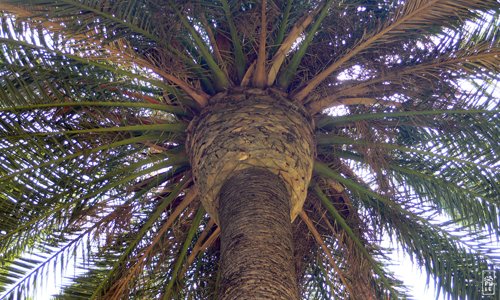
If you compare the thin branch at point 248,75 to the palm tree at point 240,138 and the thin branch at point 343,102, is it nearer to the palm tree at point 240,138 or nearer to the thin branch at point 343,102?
the palm tree at point 240,138

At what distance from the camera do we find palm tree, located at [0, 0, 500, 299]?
236 inches

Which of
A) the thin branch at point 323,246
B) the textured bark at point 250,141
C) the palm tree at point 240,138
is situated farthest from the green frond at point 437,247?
the textured bark at point 250,141

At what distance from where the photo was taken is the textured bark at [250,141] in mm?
5805

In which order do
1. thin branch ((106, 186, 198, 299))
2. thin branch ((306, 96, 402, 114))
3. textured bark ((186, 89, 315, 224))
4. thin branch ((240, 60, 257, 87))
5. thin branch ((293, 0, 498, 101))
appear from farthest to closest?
thin branch ((106, 186, 198, 299))
thin branch ((306, 96, 402, 114))
thin branch ((240, 60, 257, 87))
thin branch ((293, 0, 498, 101))
textured bark ((186, 89, 315, 224))

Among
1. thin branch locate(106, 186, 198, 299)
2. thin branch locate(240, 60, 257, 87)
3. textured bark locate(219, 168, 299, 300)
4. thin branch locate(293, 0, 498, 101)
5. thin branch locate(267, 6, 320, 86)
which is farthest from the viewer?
thin branch locate(106, 186, 198, 299)

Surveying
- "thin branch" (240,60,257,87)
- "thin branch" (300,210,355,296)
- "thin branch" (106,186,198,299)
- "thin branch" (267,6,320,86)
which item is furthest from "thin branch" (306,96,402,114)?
"thin branch" (106,186,198,299)

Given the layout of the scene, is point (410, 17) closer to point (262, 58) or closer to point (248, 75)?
point (262, 58)

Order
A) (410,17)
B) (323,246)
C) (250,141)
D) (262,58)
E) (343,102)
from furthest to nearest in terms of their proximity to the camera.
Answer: (323,246), (343,102), (262,58), (410,17), (250,141)

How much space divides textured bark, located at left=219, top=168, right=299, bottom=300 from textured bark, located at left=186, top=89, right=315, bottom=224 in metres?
0.12

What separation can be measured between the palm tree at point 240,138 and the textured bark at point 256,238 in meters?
0.03

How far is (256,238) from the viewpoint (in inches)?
194

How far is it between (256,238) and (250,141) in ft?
3.72

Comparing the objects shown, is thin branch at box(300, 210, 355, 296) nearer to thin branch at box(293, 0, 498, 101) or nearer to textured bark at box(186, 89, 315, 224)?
textured bark at box(186, 89, 315, 224)

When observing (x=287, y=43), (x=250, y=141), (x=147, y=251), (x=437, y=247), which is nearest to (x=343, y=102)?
(x=287, y=43)
